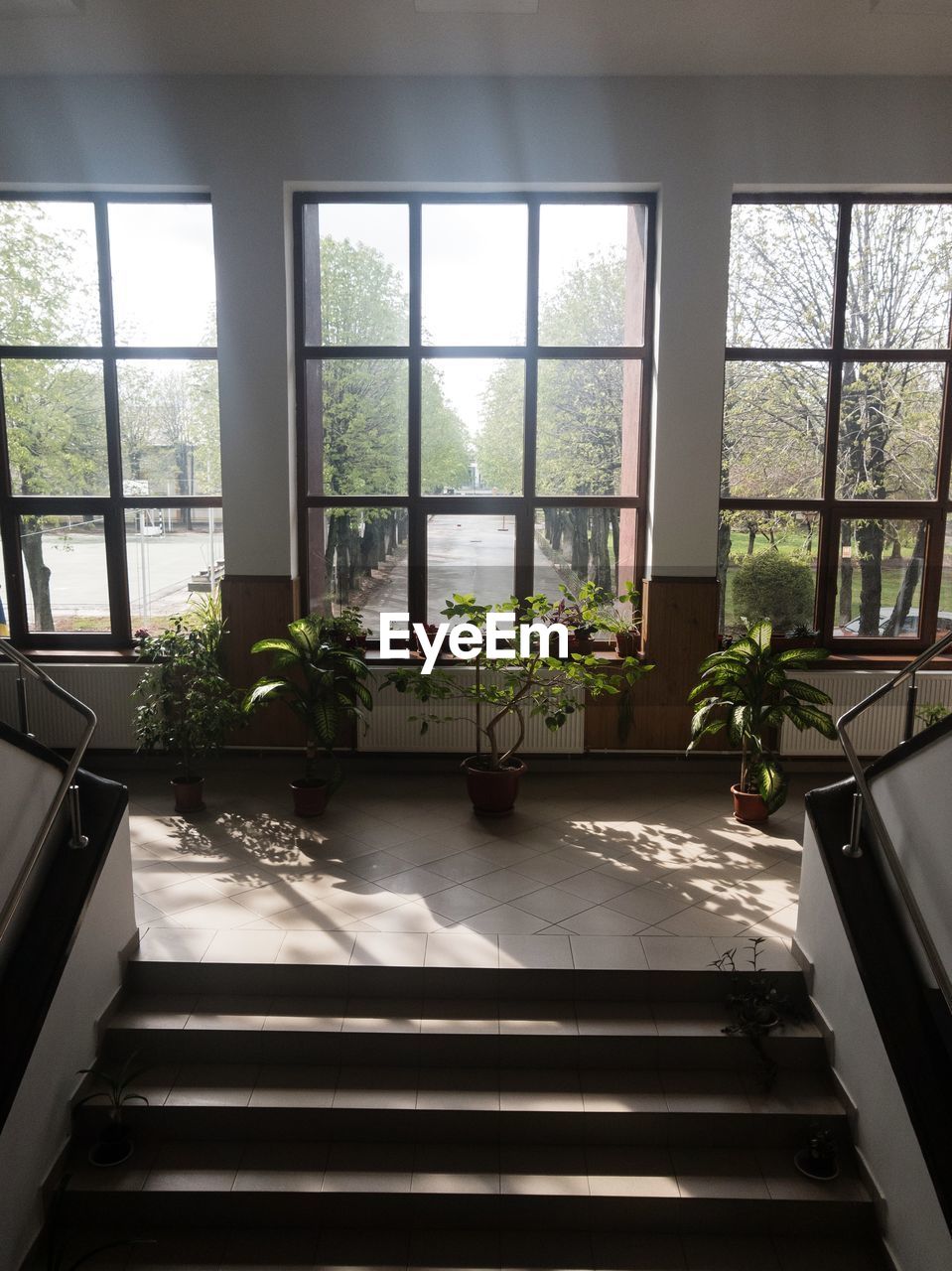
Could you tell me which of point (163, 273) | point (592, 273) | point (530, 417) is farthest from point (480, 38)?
point (163, 273)

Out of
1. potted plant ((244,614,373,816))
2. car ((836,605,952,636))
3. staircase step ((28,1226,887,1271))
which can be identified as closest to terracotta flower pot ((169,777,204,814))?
potted plant ((244,614,373,816))

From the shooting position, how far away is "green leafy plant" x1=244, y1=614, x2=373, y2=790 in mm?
5910

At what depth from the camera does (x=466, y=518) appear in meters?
6.98

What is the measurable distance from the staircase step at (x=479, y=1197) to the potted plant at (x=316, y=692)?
2.61 metres

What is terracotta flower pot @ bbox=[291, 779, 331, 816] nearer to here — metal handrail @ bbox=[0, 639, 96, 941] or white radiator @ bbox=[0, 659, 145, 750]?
white radiator @ bbox=[0, 659, 145, 750]

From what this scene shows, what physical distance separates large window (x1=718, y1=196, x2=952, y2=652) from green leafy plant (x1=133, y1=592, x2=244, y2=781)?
3554mm

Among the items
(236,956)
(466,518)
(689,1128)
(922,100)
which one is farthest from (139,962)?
(922,100)

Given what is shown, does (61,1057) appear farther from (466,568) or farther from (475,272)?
(475,272)

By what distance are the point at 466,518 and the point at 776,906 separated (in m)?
3.41

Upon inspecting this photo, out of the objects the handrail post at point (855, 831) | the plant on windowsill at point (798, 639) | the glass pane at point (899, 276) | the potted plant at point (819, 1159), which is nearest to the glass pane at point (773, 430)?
the glass pane at point (899, 276)

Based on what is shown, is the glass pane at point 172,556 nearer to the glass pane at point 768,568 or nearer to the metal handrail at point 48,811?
the metal handrail at point 48,811

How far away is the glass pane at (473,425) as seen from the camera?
269 inches

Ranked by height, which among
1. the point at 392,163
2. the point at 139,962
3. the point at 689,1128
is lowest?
the point at 689,1128

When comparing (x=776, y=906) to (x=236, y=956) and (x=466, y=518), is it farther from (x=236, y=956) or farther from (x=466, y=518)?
(x=466, y=518)
